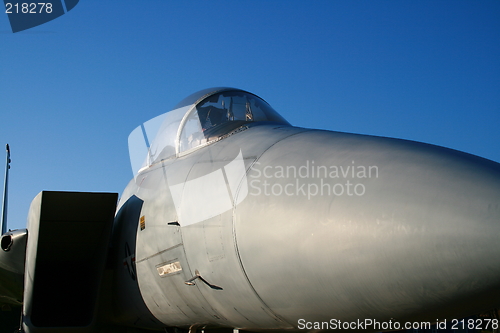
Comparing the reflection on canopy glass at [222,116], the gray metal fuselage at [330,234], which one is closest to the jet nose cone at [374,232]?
the gray metal fuselage at [330,234]

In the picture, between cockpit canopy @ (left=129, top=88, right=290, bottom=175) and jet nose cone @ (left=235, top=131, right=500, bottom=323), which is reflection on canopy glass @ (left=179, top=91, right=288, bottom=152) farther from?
jet nose cone @ (left=235, top=131, right=500, bottom=323)

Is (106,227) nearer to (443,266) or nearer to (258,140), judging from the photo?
(258,140)

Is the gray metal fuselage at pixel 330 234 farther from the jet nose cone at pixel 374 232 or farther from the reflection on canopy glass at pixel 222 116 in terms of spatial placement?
the reflection on canopy glass at pixel 222 116

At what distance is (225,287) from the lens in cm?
342

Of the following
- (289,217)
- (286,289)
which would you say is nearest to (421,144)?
(289,217)

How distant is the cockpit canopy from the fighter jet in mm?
22

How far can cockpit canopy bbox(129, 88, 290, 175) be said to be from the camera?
Result: 484 cm

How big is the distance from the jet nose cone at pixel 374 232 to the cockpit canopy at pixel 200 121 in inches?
65.5

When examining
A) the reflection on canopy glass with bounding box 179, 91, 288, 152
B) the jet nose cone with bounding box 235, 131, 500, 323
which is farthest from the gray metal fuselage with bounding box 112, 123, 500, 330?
the reflection on canopy glass with bounding box 179, 91, 288, 152

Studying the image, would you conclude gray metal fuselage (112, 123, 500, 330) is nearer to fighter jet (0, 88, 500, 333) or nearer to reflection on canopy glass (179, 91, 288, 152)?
fighter jet (0, 88, 500, 333)

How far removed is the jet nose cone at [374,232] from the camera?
227 cm

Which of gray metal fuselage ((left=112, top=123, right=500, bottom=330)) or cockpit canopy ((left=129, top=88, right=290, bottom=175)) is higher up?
cockpit canopy ((left=129, top=88, right=290, bottom=175))

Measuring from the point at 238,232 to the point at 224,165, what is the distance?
2.56 feet

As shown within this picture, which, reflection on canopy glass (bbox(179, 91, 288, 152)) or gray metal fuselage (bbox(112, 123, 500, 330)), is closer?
gray metal fuselage (bbox(112, 123, 500, 330))
